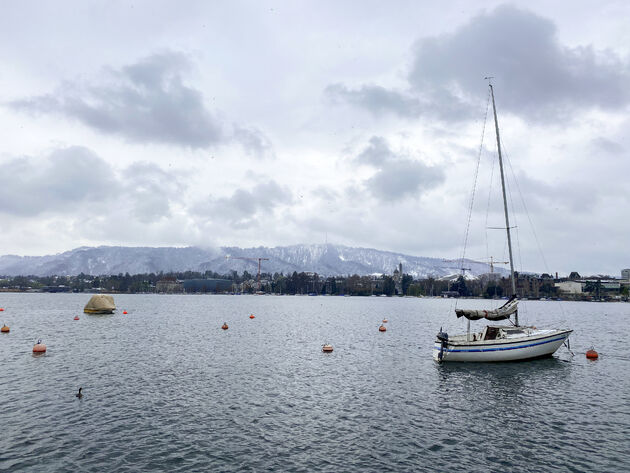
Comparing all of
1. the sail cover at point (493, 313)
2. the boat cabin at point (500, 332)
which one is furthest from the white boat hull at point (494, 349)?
the sail cover at point (493, 313)

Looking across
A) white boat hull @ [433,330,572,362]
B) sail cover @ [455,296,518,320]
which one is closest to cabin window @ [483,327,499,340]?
sail cover @ [455,296,518,320]

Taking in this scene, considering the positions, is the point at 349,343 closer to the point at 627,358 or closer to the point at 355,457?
the point at 627,358

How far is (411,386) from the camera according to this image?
144ft

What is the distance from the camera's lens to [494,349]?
55.8 m

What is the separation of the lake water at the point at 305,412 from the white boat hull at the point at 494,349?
1484 millimetres

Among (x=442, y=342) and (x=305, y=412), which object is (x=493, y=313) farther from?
(x=305, y=412)

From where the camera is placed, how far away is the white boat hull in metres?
55.8

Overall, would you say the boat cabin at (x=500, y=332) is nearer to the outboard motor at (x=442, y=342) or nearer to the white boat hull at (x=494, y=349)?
the white boat hull at (x=494, y=349)

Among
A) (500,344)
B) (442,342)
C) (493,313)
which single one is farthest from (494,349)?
(442,342)

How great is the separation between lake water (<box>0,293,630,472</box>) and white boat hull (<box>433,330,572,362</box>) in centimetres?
148

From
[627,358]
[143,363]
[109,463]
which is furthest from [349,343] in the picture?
[109,463]

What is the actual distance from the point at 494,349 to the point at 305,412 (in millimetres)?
33631

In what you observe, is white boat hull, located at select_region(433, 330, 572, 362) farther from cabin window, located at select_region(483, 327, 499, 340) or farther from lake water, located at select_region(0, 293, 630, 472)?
cabin window, located at select_region(483, 327, 499, 340)

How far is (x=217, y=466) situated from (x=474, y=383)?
33235 mm
